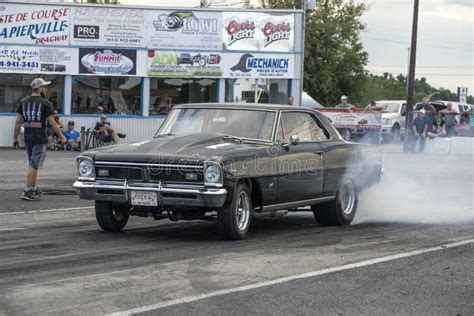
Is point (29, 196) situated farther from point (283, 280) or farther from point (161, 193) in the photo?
point (283, 280)

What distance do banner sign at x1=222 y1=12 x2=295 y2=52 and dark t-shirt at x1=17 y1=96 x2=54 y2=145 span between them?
55.9ft

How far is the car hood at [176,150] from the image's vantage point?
8.94 m

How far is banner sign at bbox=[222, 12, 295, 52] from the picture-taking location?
29.3m

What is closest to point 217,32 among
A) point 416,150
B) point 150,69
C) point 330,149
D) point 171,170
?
point 150,69

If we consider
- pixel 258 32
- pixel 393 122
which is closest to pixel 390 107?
pixel 393 122

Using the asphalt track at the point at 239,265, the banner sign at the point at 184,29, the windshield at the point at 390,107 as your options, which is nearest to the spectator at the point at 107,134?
the banner sign at the point at 184,29

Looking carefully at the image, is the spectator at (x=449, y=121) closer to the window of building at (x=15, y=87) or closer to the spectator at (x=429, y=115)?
the spectator at (x=429, y=115)

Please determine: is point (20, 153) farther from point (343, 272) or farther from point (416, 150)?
point (343, 272)

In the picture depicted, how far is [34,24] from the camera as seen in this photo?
27.6 meters

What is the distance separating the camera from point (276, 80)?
99.2 feet

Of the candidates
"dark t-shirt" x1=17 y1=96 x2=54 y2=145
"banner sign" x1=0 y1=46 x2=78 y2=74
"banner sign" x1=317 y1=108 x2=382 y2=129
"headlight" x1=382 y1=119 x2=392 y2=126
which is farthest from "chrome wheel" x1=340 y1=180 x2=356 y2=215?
"headlight" x1=382 y1=119 x2=392 y2=126

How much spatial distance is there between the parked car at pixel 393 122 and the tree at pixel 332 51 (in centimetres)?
1174

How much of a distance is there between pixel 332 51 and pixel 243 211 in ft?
147

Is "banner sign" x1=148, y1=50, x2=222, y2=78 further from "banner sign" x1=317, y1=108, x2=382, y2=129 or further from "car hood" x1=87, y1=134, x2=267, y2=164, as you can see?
"car hood" x1=87, y1=134, x2=267, y2=164
